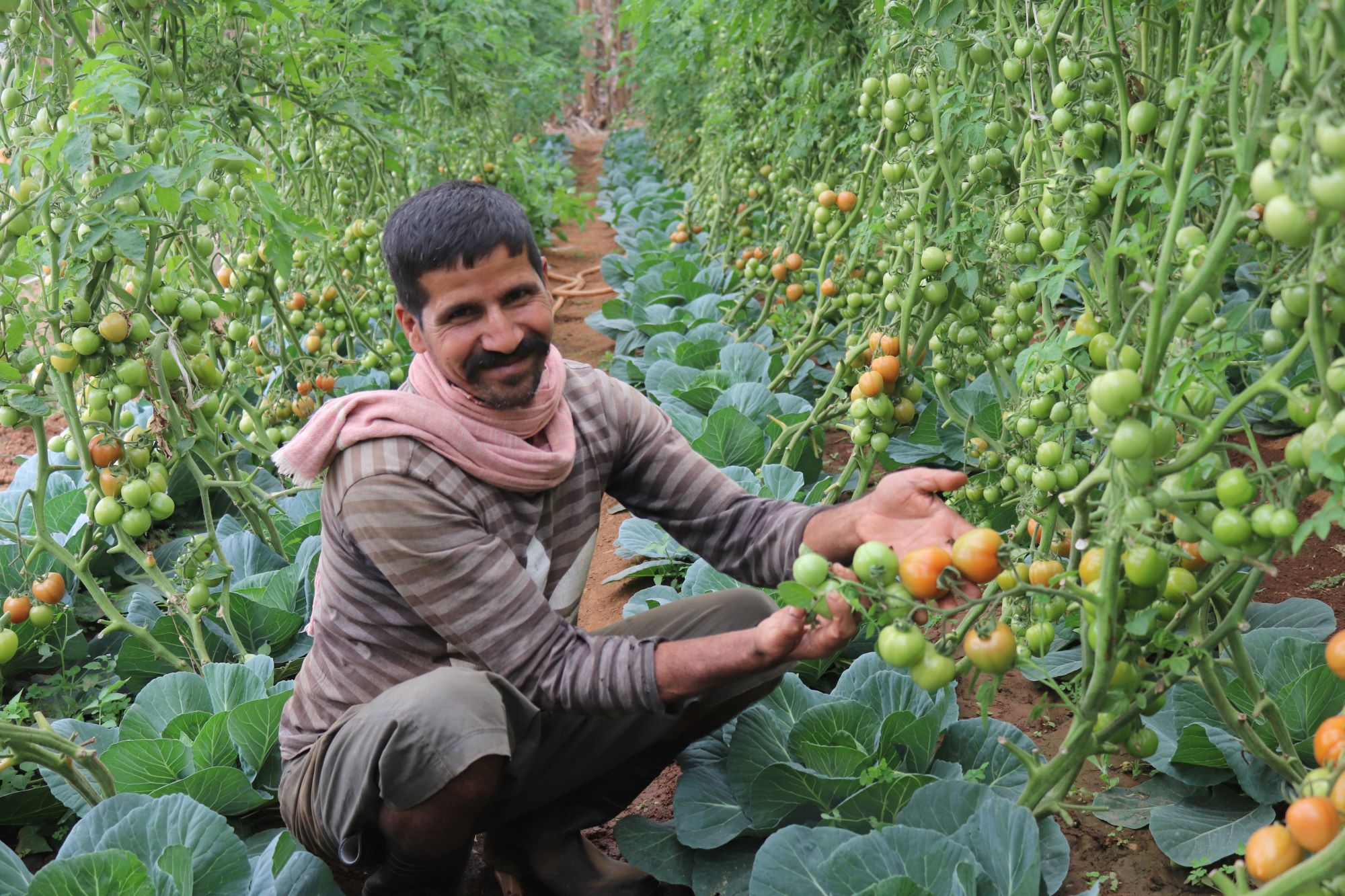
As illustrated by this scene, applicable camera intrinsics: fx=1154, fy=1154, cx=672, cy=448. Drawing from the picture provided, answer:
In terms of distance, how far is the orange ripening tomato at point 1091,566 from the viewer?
61.6 inches

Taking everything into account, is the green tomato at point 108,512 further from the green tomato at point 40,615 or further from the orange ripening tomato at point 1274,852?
the orange ripening tomato at point 1274,852

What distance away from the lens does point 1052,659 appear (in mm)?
2627

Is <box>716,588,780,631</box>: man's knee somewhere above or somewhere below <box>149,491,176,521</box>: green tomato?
below

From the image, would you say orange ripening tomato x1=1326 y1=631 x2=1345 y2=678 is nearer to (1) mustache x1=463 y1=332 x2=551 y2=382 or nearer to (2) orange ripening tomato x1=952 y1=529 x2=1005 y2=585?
(2) orange ripening tomato x1=952 y1=529 x2=1005 y2=585

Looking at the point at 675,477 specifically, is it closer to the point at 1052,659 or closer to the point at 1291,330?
the point at 1052,659

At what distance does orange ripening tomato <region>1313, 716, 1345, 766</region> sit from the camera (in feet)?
Result: 4.25

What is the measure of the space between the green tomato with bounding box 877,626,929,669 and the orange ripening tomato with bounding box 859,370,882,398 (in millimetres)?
1426

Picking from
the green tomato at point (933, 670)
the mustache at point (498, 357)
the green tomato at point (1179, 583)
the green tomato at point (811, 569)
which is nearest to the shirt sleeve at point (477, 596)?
the mustache at point (498, 357)

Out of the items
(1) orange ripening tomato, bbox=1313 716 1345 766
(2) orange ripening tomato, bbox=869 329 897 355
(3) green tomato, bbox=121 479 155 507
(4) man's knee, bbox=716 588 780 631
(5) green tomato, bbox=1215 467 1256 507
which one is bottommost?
(4) man's knee, bbox=716 588 780 631

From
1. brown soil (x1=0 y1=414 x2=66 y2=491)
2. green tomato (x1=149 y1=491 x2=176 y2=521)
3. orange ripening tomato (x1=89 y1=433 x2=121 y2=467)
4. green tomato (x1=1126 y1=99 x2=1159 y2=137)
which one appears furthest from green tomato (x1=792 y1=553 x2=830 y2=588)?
brown soil (x1=0 y1=414 x2=66 y2=491)

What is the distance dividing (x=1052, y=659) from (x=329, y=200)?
3.86 m

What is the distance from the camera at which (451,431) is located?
2.04 meters

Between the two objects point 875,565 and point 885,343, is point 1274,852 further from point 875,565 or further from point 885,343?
point 885,343

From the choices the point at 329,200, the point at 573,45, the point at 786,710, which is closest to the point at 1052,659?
the point at 786,710
